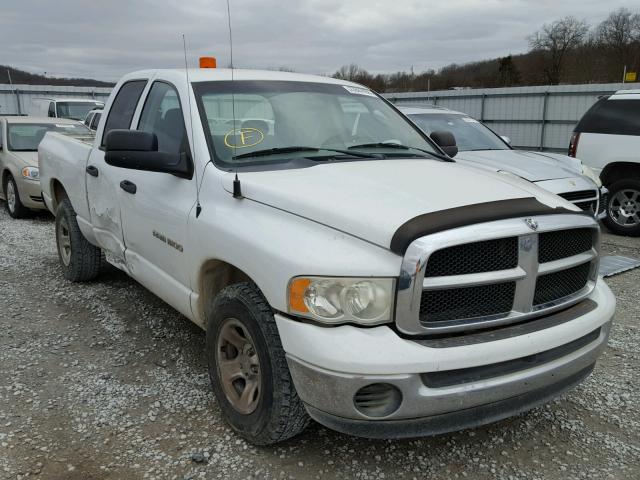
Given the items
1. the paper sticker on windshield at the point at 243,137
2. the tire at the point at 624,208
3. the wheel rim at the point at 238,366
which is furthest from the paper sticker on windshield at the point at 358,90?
the tire at the point at 624,208

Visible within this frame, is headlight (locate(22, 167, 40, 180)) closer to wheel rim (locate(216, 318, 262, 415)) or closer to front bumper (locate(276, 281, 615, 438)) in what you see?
wheel rim (locate(216, 318, 262, 415))

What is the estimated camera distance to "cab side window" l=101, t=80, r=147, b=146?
4.37 m

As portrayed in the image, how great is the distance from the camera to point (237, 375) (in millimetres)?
3002

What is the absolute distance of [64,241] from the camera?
583 centimetres

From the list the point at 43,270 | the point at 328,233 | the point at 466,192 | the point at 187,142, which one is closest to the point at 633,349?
the point at 466,192

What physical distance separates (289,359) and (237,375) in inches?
25.4

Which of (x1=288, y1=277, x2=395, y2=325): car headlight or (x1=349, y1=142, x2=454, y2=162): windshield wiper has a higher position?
(x1=349, y1=142, x2=454, y2=162): windshield wiper

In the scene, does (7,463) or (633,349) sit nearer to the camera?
(7,463)

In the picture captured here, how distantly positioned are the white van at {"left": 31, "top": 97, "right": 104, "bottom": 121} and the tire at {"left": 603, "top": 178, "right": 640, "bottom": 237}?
1476 centimetres

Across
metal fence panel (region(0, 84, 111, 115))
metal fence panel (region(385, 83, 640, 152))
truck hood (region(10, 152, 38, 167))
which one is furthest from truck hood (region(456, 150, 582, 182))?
metal fence panel (region(0, 84, 111, 115))

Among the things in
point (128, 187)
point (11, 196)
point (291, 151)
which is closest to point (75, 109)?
point (11, 196)

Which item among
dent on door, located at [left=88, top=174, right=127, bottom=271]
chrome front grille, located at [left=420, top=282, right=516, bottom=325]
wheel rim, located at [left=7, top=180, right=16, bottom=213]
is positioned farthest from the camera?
wheel rim, located at [left=7, top=180, right=16, bottom=213]

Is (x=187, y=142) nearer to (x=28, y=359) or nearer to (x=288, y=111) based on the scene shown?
(x=288, y=111)

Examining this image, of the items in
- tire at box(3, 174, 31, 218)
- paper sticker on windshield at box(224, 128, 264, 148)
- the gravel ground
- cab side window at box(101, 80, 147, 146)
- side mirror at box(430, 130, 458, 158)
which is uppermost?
cab side window at box(101, 80, 147, 146)
